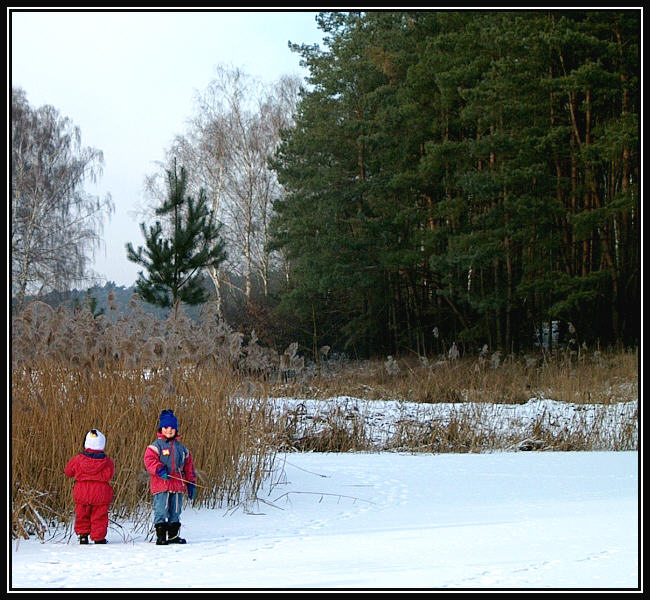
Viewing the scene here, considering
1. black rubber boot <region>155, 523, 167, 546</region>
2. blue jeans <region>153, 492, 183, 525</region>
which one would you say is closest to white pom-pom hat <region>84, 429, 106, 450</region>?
blue jeans <region>153, 492, 183, 525</region>

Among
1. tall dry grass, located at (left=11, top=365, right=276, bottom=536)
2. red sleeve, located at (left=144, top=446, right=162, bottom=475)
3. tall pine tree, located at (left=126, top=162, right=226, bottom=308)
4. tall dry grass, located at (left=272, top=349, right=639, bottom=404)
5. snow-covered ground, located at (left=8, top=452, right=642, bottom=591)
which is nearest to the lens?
snow-covered ground, located at (left=8, top=452, right=642, bottom=591)

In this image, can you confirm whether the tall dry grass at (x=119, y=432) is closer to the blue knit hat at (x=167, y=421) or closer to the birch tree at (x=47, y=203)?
the blue knit hat at (x=167, y=421)

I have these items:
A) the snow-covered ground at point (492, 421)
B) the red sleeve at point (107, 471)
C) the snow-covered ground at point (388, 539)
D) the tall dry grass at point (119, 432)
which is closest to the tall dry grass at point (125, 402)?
the tall dry grass at point (119, 432)

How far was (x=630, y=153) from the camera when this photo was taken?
16.4m

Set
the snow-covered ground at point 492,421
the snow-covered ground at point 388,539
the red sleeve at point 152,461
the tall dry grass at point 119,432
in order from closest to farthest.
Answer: the snow-covered ground at point 388,539, the red sleeve at point 152,461, the tall dry grass at point 119,432, the snow-covered ground at point 492,421

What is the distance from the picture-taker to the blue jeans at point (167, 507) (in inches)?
153

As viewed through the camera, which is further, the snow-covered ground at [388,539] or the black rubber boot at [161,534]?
the black rubber boot at [161,534]

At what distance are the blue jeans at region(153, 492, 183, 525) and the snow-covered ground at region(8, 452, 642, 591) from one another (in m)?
0.14

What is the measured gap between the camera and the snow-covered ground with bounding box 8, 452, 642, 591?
10.1 ft

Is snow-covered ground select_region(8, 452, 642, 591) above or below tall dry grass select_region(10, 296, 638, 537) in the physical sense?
below

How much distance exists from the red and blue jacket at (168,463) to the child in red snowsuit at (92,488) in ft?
0.73

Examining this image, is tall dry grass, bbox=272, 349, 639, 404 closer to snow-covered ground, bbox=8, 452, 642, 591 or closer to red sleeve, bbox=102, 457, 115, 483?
snow-covered ground, bbox=8, 452, 642, 591

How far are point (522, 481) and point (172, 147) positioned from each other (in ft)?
81.1
